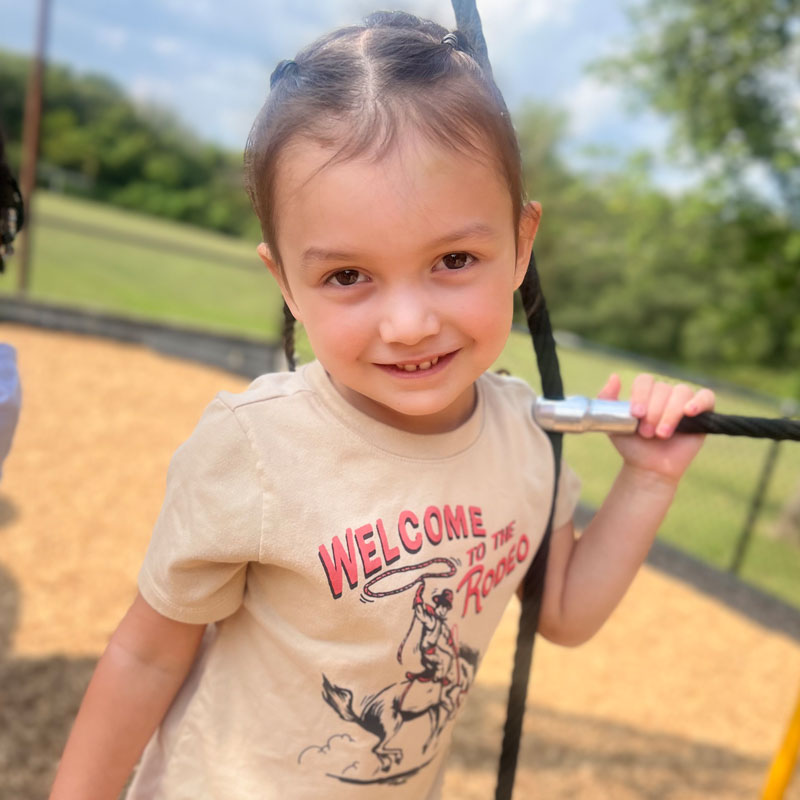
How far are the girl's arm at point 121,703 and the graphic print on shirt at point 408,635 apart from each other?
0.69ft

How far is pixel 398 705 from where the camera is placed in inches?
44.8

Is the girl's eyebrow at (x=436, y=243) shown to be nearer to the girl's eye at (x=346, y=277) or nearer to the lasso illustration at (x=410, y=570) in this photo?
the girl's eye at (x=346, y=277)

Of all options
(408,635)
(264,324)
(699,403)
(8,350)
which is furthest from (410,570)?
(264,324)

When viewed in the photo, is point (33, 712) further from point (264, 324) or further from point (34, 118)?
point (264, 324)

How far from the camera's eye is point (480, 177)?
1.00m

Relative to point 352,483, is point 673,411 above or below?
above

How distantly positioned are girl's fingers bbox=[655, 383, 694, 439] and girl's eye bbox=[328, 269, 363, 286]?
508 millimetres

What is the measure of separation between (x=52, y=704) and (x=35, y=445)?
2974mm

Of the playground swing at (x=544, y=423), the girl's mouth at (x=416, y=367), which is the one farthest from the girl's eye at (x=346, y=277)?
the playground swing at (x=544, y=423)

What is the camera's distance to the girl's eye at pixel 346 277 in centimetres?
99

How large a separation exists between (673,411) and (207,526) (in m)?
0.66

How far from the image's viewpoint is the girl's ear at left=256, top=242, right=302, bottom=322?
3.64 ft

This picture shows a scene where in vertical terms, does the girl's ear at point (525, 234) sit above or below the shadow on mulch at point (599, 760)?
above

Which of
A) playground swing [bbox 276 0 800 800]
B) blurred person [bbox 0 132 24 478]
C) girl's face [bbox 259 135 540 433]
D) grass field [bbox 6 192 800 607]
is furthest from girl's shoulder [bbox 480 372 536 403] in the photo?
grass field [bbox 6 192 800 607]
